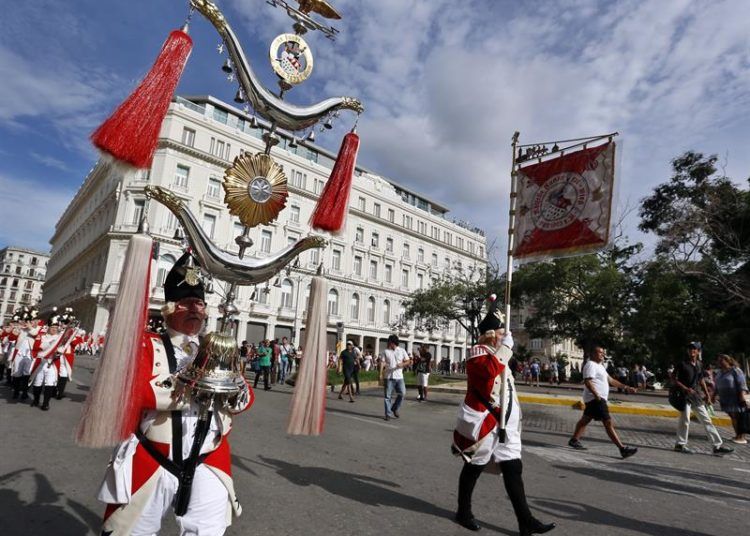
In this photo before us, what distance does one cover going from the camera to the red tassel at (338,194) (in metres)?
5.00

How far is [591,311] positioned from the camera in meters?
25.0

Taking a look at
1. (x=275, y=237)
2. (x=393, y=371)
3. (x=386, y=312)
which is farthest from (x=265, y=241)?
(x=393, y=371)

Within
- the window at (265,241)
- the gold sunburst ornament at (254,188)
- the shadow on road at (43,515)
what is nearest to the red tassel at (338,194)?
the gold sunburst ornament at (254,188)

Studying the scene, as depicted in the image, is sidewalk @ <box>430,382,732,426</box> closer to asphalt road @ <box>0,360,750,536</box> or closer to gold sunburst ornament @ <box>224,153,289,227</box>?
asphalt road @ <box>0,360,750,536</box>

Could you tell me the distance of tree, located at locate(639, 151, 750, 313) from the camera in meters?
19.0

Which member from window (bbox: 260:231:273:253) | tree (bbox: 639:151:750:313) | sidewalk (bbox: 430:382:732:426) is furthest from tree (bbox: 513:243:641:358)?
window (bbox: 260:231:273:253)

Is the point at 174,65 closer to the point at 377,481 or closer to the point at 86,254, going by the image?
the point at 377,481

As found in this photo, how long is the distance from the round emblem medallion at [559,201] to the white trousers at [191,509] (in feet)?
17.4

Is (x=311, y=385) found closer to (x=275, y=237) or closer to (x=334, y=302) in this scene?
(x=275, y=237)

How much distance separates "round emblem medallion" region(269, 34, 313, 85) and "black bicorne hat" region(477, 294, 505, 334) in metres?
3.11

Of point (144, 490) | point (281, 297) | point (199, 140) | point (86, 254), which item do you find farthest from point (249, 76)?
point (86, 254)

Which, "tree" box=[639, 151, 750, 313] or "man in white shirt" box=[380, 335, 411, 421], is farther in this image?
"tree" box=[639, 151, 750, 313]

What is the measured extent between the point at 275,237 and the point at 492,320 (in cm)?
4008

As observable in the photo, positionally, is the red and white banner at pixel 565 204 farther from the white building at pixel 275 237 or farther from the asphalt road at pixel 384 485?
the white building at pixel 275 237
